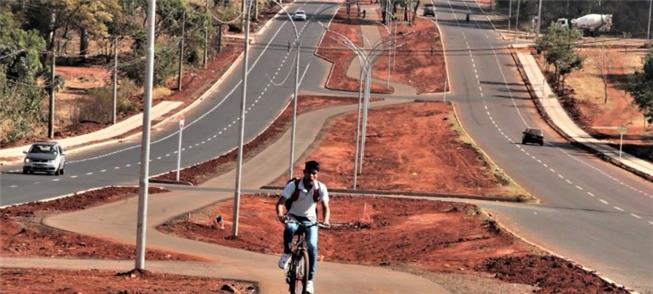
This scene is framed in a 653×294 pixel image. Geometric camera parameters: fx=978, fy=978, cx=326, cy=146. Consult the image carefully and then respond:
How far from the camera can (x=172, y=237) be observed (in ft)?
84.5

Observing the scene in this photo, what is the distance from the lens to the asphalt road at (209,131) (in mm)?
42737

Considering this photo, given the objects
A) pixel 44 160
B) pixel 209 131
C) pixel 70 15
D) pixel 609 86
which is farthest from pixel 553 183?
pixel 70 15

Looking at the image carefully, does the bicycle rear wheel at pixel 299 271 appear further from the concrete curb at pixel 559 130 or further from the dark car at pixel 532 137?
the dark car at pixel 532 137

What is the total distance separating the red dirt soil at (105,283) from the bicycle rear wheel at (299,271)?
1396mm

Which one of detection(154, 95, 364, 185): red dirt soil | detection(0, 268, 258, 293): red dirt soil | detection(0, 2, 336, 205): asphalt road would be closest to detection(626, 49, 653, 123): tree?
detection(154, 95, 364, 185): red dirt soil

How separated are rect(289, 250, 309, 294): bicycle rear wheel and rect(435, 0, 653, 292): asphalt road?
7.58 metres

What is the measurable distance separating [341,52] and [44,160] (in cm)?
8186

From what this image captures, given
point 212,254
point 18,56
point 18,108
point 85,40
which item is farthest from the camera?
point 85,40

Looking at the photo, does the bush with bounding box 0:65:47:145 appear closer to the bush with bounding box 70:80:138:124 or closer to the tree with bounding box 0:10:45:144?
the tree with bounding box 0:10:45:144

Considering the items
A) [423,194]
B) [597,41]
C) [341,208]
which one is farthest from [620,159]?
[597,41]

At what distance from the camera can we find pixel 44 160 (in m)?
46.2

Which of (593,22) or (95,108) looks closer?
(95,108)

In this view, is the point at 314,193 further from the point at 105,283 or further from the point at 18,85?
the point at 18,85

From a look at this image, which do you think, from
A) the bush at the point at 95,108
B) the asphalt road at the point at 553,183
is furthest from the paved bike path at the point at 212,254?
the bush at the point at 95,108
